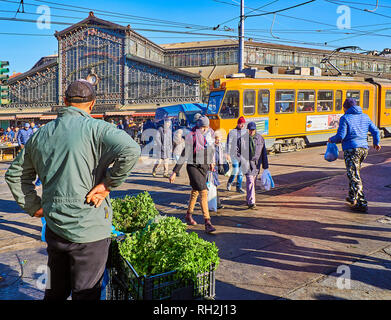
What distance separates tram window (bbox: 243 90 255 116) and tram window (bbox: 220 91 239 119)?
36 centimetres

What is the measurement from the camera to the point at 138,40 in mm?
38375

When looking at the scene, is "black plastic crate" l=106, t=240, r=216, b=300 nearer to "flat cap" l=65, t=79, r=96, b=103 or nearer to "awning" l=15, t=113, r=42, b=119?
"flat cap" l=65, t=79, r=96, b=103

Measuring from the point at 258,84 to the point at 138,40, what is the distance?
2625cm

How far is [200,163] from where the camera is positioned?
634cm

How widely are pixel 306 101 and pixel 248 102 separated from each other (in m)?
3.57

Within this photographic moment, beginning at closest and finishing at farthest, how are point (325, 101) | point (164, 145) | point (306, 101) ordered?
point (164, 145) < point (306, 101) < point (325, 101)

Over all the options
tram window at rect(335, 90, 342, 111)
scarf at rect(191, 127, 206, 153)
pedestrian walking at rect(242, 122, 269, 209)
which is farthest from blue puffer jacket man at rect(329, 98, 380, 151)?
tram window at rect(335, 90, 342, 111)

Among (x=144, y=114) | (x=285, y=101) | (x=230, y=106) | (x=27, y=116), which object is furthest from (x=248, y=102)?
(x=27, y=116)

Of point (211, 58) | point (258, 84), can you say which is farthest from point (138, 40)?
point (258, 84)

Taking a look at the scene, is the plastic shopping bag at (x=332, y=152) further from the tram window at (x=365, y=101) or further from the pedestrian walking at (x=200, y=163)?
the tram window at (x=365, y=101)

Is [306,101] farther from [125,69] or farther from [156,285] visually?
[125,69]

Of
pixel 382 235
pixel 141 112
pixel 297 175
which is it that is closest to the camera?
pixel 382 235
